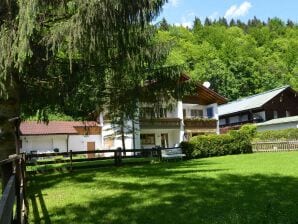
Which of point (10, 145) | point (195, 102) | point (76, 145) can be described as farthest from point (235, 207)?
point (76, 145)

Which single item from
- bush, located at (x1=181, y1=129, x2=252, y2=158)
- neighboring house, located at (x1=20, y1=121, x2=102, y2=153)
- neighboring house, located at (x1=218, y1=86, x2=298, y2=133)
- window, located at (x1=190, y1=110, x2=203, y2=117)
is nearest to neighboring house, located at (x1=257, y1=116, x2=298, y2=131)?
neighboring house, located at (x1=218, y1=86, x2=298, y2=133)

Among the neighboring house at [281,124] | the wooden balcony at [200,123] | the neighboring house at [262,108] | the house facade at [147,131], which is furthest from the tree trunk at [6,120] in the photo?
the neighboring house at [262,108]

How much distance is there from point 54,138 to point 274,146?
916 inches

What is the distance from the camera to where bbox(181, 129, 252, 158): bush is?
28.7 m

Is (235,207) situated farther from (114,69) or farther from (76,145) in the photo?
(76,145)

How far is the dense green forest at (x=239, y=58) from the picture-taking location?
78.6 m

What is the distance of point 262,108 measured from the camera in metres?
54.9

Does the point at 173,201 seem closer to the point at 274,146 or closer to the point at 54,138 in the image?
the point at 274,146

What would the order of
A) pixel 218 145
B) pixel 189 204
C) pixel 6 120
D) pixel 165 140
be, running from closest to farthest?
pixel 189 204 < pixel 6 120 < pixel 218 145 < pixel 165 140

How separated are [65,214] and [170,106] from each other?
8724mm

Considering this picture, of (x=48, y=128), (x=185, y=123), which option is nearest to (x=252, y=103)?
(x=185, y=123)

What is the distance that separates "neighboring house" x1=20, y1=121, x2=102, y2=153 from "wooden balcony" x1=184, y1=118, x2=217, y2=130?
29.4 ft

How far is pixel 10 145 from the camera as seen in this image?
42.7 ft

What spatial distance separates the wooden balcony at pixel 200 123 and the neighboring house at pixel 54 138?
8951 millimetres
